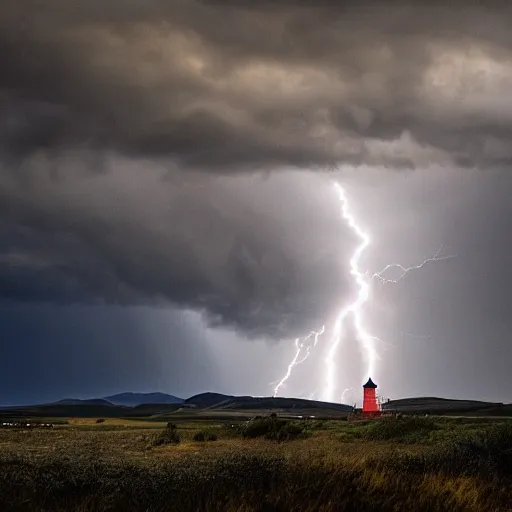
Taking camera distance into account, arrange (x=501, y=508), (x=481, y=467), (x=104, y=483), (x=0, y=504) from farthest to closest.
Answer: (x=481, y=467)
(x=501, y=508)
(x=104, y=483)
(x=0, y=504)

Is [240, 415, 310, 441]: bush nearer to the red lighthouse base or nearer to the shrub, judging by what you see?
the shrub

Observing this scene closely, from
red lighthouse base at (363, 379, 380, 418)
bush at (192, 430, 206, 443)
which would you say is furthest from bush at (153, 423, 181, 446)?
red lighthouse base at (363, 379, 380, 418)

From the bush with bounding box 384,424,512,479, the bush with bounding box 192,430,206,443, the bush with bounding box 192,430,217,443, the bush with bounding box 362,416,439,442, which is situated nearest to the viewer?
the bush with bounding box 384,424,512,479

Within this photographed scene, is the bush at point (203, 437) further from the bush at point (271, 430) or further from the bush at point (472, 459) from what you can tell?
the bush at point (472, 459)

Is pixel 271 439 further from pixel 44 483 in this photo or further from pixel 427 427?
pixel 44 483

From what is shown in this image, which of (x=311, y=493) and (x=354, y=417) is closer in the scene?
(x=311, y=493)

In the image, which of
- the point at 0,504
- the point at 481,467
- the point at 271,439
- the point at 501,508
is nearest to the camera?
the point at 0,504

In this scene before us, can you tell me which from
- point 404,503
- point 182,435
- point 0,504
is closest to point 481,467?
point 404,503

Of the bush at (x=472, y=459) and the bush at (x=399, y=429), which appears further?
the bush at (x=399, y=429)

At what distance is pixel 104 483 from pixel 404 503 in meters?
5.33

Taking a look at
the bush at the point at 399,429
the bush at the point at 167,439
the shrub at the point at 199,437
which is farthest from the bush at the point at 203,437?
the bush at the point at 399,429

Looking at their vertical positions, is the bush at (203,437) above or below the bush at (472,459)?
below

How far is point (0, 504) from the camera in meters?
10.5

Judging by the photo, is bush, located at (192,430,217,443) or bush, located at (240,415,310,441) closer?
bush, located at (192,430,217,443)
